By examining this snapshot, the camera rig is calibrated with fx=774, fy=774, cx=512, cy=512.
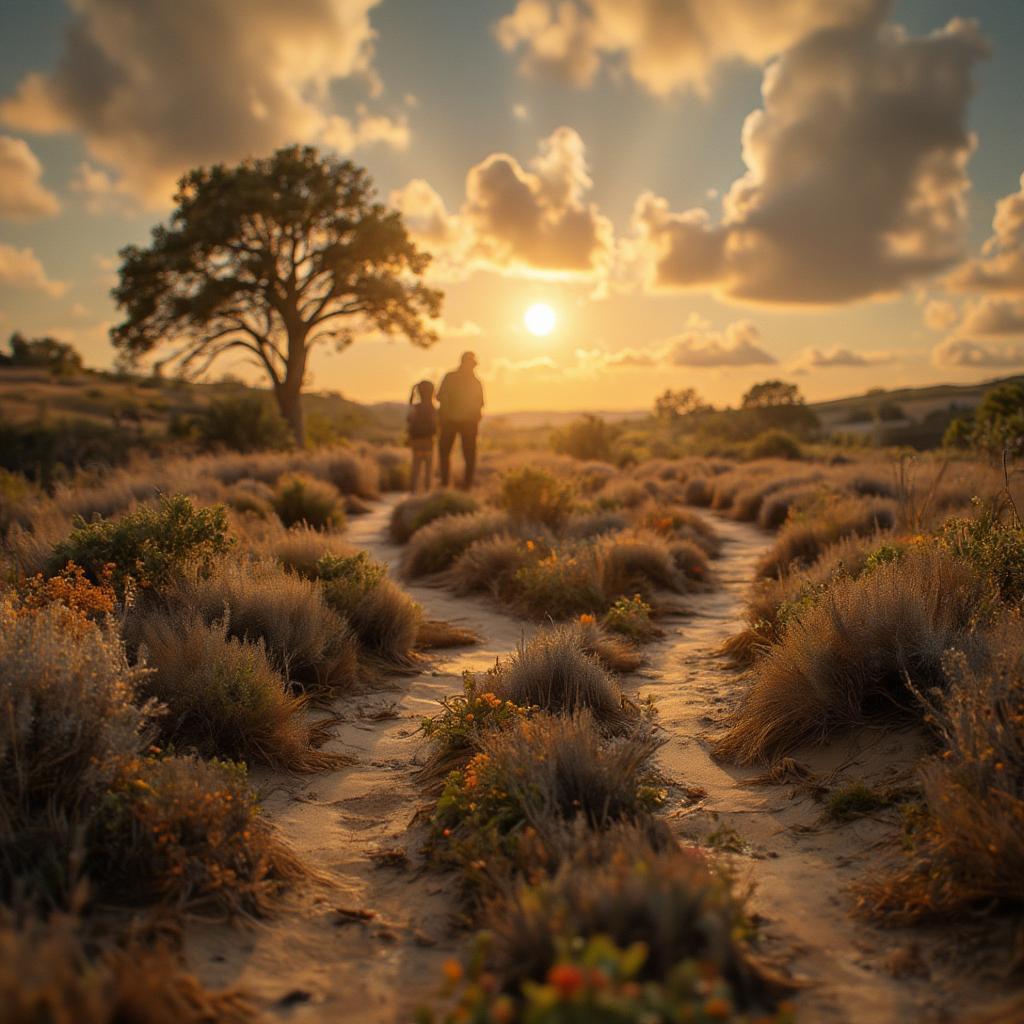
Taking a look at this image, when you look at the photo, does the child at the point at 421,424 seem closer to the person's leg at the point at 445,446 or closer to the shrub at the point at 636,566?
the person's leg at the point at 445,446

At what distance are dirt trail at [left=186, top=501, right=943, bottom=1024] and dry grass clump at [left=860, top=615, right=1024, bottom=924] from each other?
19cm

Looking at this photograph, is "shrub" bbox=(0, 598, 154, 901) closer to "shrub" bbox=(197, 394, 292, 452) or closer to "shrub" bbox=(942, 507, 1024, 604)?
"shrub" bbox=(942, 507, 1024, 604)

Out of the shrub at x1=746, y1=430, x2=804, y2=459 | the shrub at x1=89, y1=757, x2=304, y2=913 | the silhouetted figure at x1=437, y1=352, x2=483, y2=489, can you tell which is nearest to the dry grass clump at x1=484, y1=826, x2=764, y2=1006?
the shrub at x1=89, y1=757, x2=304, y2=913

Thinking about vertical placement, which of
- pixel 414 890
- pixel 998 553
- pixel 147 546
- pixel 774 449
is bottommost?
pixel 414 890

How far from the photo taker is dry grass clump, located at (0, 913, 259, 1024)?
5.35 ft

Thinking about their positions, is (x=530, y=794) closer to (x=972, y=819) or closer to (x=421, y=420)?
(x=972, y=819)

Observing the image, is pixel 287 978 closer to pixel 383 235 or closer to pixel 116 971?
pixel 116 971

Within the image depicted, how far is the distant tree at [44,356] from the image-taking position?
2320 inches

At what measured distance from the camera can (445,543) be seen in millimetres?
9938

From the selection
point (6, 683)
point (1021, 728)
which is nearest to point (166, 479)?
point (6, 683)

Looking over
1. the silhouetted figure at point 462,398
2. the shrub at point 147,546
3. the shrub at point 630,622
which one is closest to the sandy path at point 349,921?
the shrub at point 147,546

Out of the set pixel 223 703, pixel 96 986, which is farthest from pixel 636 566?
pixel 96 986

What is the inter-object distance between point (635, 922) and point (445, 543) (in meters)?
7.97

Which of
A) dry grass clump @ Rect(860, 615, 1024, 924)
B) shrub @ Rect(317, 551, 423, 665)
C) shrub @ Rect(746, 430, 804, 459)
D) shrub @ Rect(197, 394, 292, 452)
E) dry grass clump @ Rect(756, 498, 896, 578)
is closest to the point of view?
dry grass clump @ Rect(860, 615, 1024, 924)
